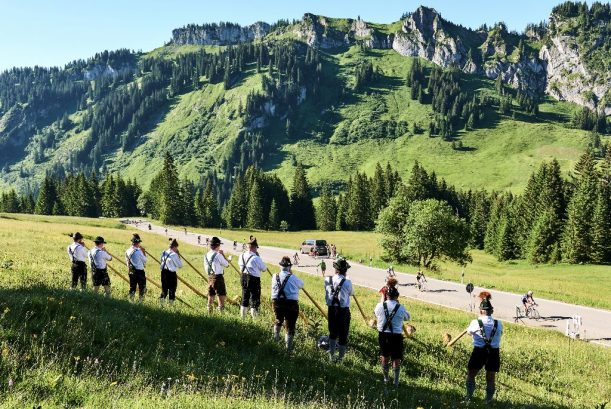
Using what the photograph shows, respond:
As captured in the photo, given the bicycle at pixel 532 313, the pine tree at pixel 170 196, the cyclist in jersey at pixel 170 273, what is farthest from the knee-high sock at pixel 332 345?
the pine tree at pixel 170 196

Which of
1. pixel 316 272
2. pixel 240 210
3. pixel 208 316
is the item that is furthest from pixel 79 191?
pixel 208 316

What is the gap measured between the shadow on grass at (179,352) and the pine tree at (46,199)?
386 feet

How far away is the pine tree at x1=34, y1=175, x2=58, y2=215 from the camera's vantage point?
113375 mm

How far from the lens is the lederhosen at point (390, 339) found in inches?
412

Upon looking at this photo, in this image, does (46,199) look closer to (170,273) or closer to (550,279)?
(550,279)

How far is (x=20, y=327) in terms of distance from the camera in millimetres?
8102

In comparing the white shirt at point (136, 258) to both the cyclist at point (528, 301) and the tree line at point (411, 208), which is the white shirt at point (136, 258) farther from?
the tree line at point (411, 208)

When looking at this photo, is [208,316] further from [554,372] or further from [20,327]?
[554,372]

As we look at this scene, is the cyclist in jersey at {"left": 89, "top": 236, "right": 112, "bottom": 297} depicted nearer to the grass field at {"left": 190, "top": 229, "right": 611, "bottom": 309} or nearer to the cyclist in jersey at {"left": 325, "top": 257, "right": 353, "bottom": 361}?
the cyclist in jersey at {"left": 325, "top": 257, "right": 353, "bottom": 361}

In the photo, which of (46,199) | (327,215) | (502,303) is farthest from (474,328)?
(46,199)

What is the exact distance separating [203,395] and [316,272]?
37.9 m

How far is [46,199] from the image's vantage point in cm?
11388

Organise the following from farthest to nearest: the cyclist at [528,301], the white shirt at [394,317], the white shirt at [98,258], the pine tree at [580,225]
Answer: the pine tree at [580,225] → the cyclist at [528,301] → the white shirt at [98,258] → the white shirt at [394,317]

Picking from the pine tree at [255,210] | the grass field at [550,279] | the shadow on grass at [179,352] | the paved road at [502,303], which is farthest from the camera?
the pine tree at [255,210]
